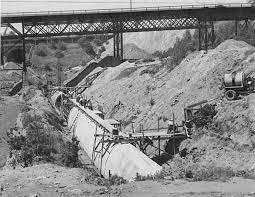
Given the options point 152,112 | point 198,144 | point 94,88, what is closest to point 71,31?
point 94,88

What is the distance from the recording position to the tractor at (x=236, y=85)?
28672 mm

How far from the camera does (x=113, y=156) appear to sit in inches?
909

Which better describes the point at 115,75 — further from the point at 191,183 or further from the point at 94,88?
the point at 191,183

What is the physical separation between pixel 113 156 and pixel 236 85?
981 cm

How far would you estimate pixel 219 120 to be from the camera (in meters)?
27.3

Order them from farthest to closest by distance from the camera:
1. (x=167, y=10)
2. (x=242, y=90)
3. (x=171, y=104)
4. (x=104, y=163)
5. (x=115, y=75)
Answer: (x=167, y=10) → (x=115, y=75) → (x=171, y=104) → (x=242, y=90) → (x=104, y=163)

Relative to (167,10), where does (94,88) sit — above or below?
below

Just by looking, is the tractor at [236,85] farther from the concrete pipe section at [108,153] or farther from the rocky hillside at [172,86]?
the concrete pipe section at [108,153]

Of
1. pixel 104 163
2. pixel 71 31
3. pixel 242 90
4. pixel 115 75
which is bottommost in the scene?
pixel 104 163

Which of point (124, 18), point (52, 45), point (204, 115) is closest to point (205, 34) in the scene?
point (124, 18)

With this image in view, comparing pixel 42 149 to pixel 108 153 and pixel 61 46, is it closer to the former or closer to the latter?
pixel 108 153

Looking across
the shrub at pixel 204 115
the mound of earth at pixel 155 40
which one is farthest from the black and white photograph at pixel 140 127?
the mound of earth at pixel 155 40

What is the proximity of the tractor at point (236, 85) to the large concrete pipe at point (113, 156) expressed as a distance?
7468 millimetres

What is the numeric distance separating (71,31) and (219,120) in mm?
46834
